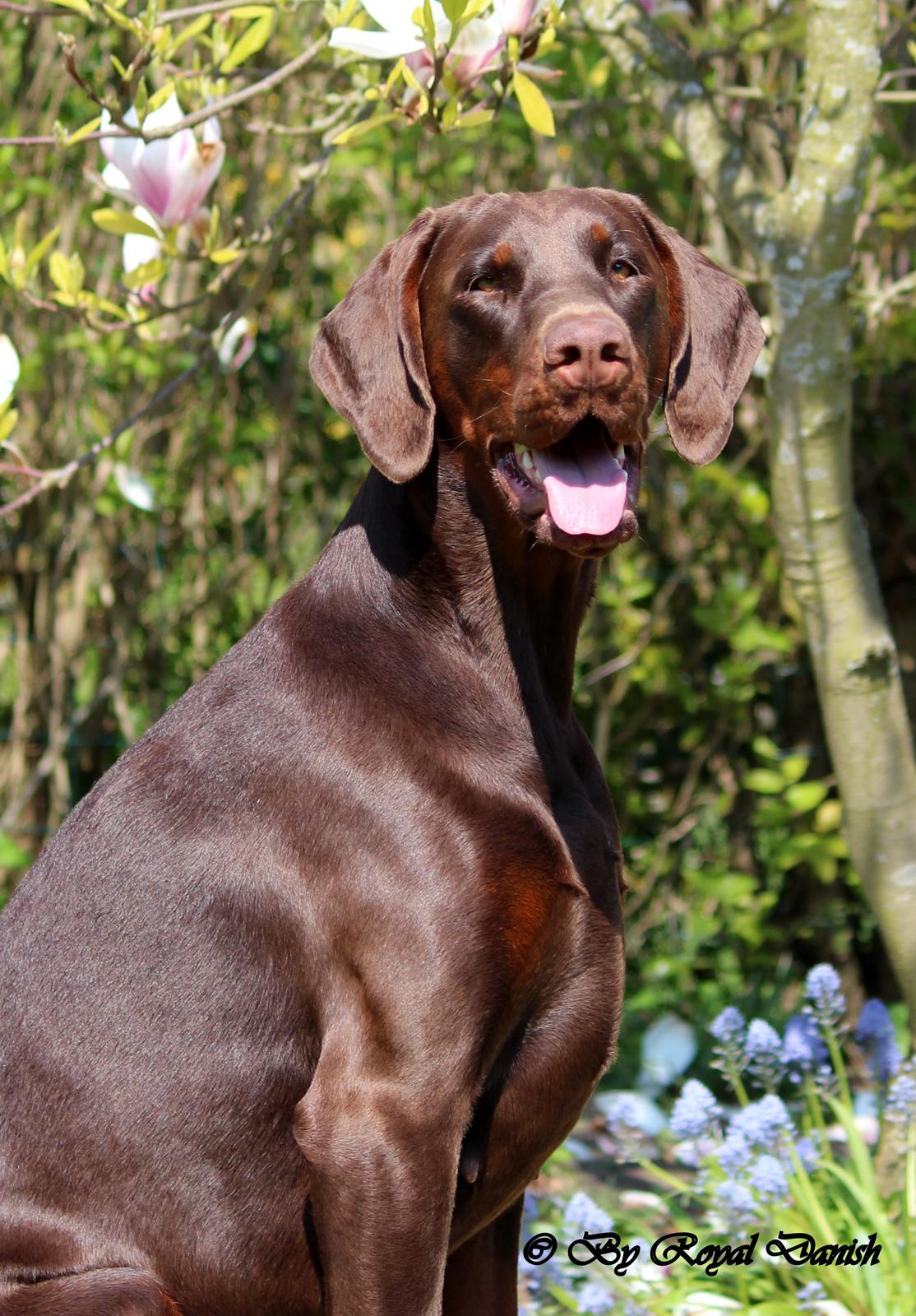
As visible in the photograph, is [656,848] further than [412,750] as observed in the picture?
Yes

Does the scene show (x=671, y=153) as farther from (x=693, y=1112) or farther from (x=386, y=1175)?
(x=386, y=1175)

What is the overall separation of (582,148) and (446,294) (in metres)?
2.47

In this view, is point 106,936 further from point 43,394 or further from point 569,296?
point 43,394

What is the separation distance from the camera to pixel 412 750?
2316mm

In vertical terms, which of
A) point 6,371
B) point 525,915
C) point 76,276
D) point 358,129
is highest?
point 358,129

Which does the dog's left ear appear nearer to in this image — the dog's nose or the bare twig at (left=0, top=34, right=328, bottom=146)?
A: the dog's nose

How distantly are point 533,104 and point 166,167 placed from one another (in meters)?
0.72

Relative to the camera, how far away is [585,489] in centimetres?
236

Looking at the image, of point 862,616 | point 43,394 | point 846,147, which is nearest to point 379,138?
point 43,394

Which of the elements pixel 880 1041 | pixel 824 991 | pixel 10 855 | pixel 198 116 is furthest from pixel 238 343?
pixel 880 1041

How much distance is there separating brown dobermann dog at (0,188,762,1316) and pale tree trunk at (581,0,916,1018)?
0.76m

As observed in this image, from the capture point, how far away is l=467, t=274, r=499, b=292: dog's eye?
96.4 inches

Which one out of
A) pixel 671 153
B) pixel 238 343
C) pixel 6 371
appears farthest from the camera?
pixel 671 153

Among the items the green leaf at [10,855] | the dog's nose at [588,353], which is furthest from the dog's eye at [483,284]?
the green leaf at [10,855]
